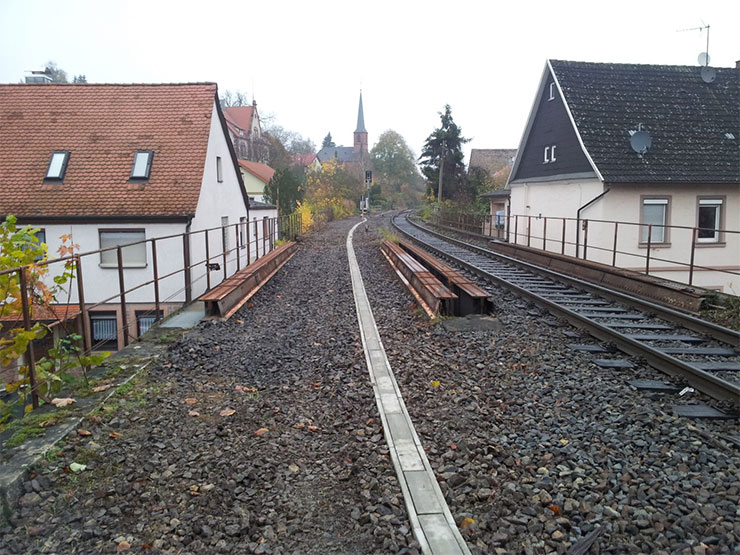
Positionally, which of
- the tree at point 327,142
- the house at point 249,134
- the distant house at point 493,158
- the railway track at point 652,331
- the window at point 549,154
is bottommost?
the railway track at point 652,331

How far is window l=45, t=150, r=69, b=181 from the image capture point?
2070cm

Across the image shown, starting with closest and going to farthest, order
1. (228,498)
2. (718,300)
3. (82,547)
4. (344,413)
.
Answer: (82,547) < (228,498) < (344,413) < (718,300)

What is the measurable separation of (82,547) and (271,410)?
2294 mm

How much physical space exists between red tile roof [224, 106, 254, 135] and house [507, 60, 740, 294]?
64840 millimetres

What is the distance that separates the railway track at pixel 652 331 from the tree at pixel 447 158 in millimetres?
43537

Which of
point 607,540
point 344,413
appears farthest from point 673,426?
point 344,413

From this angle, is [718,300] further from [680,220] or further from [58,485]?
[680,220]

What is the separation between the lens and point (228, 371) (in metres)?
6.71

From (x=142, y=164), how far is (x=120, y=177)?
0.91 metres

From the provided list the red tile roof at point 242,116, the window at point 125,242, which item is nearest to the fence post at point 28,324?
the window at point 125,242

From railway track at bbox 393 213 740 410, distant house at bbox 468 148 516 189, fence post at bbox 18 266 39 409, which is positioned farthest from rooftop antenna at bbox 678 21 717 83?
distant house at bbox 468 148 516 189

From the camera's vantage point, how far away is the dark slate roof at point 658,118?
20.8m

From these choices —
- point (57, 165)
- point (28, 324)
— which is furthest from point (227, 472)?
point (57, 165)

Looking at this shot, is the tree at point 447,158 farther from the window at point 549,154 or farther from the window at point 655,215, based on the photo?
the window at point 655,215
